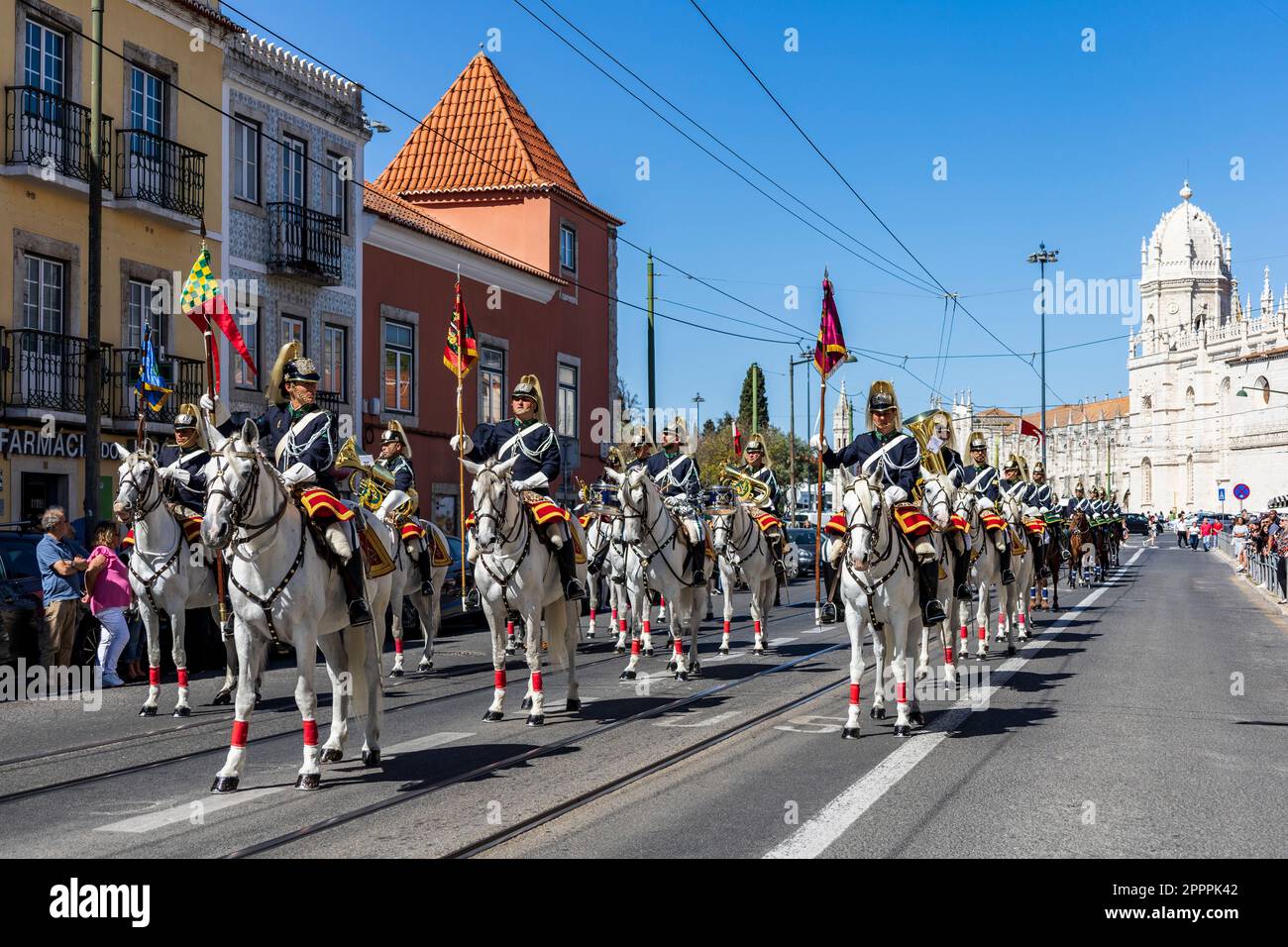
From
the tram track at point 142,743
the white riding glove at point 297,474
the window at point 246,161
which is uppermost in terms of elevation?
the window at point 246,161

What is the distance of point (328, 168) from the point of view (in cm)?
2848

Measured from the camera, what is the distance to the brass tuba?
12.6m

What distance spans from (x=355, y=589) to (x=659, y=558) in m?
5.99

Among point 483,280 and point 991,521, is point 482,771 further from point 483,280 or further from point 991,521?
point 483,280

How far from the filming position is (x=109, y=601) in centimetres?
1400

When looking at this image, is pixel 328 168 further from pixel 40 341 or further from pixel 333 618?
pixel 333 618

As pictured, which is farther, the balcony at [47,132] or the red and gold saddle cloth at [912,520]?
the balcony at [47,132]

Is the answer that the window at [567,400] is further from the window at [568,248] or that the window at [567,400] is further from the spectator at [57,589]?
the spectator at [57,589]

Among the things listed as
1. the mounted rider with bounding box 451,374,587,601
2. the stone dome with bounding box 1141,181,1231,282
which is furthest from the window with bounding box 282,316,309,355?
the stone dome with bounding box 1141,181,1231,282

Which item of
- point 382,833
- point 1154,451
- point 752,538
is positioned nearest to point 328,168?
point 752,538

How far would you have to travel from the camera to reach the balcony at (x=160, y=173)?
2280 centimetres

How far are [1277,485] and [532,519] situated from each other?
113762mm

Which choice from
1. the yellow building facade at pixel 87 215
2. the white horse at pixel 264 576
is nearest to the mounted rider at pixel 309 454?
the white horse at pixel 264 576

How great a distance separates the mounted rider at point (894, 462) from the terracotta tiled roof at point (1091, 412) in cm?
15770
